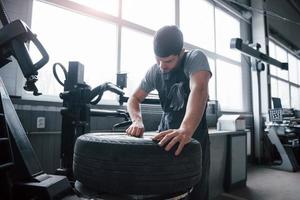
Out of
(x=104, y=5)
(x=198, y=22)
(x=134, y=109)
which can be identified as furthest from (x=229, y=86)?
(x=134, y=109)

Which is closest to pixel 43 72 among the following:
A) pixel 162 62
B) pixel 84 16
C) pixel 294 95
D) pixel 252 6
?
pixel 84 16

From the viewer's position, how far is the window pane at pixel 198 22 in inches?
Result: 169

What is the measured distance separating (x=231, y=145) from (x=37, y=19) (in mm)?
2787

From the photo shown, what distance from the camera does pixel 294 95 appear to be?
830 centimetres

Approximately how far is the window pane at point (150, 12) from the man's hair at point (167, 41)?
2377mm

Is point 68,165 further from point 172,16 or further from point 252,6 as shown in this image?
point 252,6

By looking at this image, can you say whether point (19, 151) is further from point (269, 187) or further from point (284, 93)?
point (284, 93)

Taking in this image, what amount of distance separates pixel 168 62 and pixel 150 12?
9.48ft

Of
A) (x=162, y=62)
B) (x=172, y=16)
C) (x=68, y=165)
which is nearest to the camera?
(x=162, y=62)

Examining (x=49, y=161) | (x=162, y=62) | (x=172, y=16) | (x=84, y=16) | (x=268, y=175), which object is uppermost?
(x=172, y=16)

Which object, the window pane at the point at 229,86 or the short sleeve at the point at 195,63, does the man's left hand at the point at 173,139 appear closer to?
the short sleeve at the point at 195,63

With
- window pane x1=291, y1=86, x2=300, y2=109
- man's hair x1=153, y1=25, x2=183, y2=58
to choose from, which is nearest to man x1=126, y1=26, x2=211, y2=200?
man's hair x1=153, y1=25, x2=183, y2=58

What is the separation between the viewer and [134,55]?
3326 millimetres

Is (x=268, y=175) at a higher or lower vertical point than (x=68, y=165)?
lower
